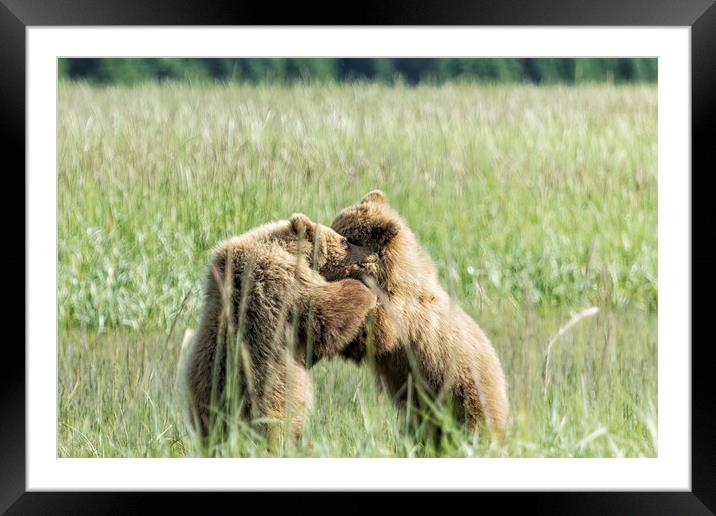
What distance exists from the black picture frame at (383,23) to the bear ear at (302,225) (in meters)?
0.87

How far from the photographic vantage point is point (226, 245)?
3.78 m

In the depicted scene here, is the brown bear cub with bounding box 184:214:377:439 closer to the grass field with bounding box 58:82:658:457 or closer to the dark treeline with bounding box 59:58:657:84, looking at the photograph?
the grass field with bounding box 58:82:658:457

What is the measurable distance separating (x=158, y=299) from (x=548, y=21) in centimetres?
294

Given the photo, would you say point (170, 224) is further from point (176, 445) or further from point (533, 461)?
point (533, 461)

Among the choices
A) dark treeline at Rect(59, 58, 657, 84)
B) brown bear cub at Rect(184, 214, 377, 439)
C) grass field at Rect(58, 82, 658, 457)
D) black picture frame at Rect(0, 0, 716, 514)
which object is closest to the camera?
black picture frame at Rect(0, 0, 716, 514)

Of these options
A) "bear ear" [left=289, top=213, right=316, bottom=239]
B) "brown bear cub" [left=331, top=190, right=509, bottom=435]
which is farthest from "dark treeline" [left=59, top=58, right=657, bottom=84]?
"bear ear" [left=289, top=213, right=316, bottom=239]

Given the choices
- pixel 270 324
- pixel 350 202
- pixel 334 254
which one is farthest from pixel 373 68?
pixel 270 324

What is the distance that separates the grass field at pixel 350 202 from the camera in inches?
153

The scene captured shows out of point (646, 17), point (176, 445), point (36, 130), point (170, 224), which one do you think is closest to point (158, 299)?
point (170, 224)

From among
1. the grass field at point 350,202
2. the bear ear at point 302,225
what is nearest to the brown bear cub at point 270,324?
the bear ear at point 302,225

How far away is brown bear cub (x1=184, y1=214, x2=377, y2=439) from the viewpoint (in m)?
3.56

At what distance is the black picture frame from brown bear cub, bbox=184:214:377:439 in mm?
600

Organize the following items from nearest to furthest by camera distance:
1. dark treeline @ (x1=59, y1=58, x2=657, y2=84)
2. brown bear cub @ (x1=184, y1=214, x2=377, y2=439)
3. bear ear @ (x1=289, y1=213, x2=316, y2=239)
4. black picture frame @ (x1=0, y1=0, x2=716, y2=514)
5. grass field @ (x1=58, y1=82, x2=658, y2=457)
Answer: black picture frame @ (x1=0, y1=0, x2=716, y2=514), brown bear cub @ (x1=184, y1=214, x2=377, y2=439), bear ear @ (x1=289, y1=213, x2=316, y2=239), grass field @ (x1=58, y1=82, x2=658, y2=457), dark treeline @ (x1=59, y1=58, x2=657, y2=84)

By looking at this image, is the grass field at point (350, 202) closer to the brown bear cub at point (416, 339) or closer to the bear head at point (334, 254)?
the brown bear cub at point (416, 339)
